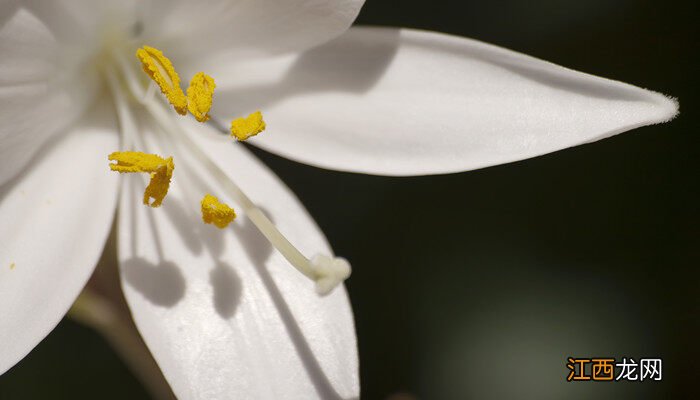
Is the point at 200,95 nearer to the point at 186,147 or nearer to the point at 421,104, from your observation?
the point at 186,147

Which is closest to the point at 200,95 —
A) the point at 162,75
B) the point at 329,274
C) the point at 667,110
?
the point at 162,75

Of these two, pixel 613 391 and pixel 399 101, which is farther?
pixel 613 391

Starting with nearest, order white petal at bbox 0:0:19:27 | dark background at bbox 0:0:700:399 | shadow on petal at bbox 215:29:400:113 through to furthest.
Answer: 1. white petal at bbox 0:0:19:27
2. shadow on petal at bbox 215:29:400:113
3. dark background at bbox 0:0:700:399

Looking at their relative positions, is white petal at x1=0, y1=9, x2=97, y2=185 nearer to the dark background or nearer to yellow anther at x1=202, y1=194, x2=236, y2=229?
yellow anther at x1=202, y1=194, x2=236, y2=229

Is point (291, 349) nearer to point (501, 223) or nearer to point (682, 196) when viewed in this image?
point (501, 223)

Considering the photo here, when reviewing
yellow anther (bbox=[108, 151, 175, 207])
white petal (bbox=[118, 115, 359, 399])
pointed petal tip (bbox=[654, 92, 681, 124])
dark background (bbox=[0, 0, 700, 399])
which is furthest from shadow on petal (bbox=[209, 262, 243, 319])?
pointed petal tip (bbox=[654, 92, 681, 124])

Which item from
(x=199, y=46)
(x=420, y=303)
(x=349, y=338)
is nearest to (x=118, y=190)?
(x=199, y=46)
